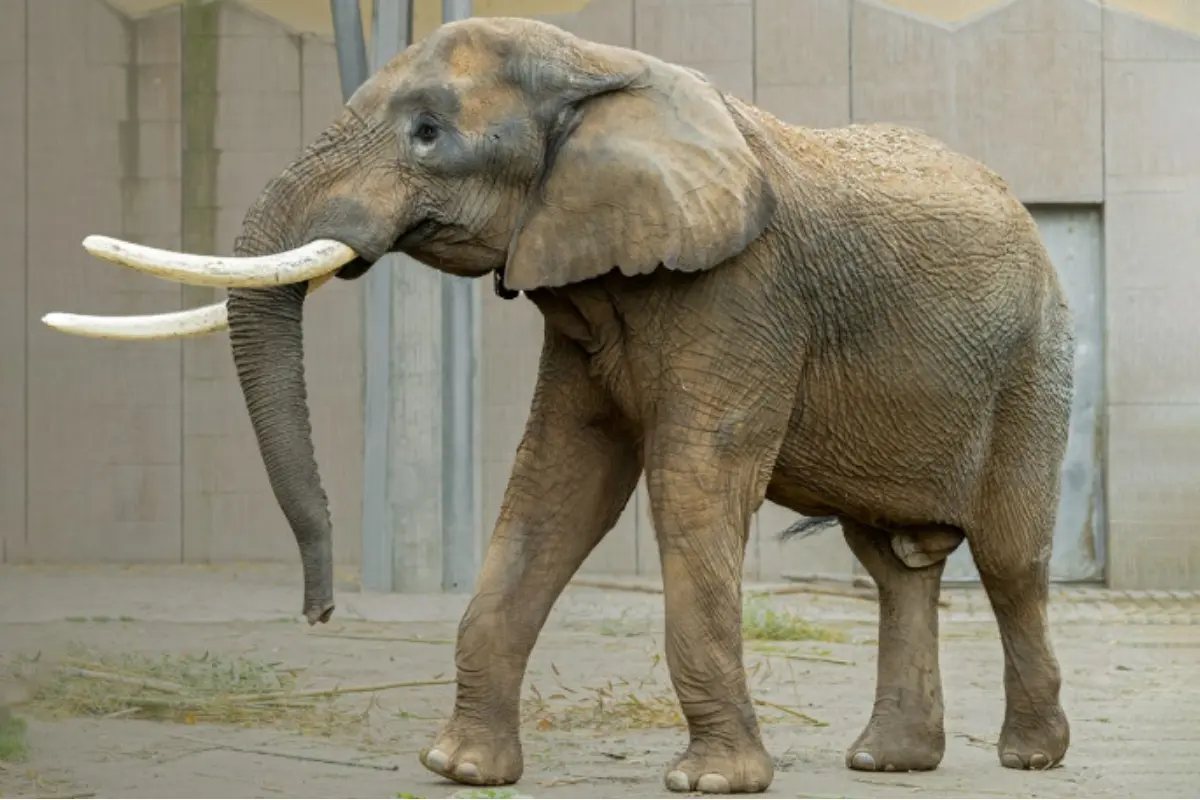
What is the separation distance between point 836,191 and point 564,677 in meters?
3.55

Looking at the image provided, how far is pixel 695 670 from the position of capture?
20.0 ft

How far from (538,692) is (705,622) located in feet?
8.87

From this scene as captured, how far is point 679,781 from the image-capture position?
6.13 m

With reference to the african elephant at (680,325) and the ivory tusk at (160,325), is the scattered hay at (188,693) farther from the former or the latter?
the ivory tusk at (160,325)

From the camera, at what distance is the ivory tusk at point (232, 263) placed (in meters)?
5.55

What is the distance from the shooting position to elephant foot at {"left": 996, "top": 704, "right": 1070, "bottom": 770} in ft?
23.1

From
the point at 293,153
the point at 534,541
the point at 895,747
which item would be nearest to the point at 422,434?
the point at 293,153

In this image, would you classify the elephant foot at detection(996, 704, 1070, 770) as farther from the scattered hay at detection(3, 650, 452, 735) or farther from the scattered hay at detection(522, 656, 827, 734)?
the scattered hay at detection(3, 650, 452, 735)

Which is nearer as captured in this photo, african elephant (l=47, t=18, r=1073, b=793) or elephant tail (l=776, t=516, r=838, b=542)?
african elephant (l=47, t=18, r=1073, b=793)

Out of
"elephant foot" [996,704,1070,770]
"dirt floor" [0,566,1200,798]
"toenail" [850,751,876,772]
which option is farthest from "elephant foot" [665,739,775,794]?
"elephant foot" [996,704,1070,770]

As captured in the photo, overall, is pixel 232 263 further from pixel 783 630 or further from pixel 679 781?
pixel 783 630

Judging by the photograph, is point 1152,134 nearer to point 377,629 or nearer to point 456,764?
point 377,629

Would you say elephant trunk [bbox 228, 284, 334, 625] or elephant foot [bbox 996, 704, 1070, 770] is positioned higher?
elephant trunk [bbox 228, 284, 334, 625]

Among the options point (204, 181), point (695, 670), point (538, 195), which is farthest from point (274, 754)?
point (204, 181)
